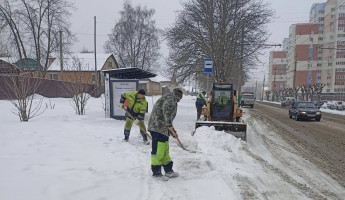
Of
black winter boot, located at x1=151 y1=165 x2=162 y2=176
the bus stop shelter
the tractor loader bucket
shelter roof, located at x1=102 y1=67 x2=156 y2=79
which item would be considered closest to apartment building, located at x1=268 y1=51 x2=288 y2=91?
shelter roof, located at x1=102 y1=67 x2=156 y2=79

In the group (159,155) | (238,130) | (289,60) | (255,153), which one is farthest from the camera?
(289,60)

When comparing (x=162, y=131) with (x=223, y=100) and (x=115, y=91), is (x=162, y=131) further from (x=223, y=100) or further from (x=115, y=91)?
(x=115, y=91)

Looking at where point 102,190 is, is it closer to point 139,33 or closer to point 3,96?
point 3,96

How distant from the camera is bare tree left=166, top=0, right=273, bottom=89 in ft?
58.0

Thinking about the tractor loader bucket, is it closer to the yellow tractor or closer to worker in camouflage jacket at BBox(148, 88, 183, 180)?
the yellow tractor

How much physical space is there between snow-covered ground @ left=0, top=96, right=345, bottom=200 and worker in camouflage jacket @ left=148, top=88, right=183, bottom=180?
24 cm

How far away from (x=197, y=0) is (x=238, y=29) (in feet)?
12.0

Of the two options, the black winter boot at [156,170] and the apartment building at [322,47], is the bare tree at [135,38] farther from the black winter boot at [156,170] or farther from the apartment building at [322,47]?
the apartment building at [322,47]

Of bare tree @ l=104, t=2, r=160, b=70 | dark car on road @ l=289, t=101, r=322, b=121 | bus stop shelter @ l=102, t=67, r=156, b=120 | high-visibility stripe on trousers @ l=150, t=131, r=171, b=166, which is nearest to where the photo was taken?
high-visibility stripe on trousers @ l=150, t=131, r=171, b=166

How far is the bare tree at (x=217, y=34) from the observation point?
17672 millimetres

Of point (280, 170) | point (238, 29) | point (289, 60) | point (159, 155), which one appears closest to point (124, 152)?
point (159, 155)

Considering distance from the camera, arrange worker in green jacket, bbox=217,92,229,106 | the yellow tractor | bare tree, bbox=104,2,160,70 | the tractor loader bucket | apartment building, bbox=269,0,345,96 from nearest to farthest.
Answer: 1. the tractor loader bucket
2. the yellow tractor
3. worker in green jacket, bbox=217,92,229,106
4. bare tree, bbox=104,2,160,70
5. apartment building, bbox=269,0,345,96

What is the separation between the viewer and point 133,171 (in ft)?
15.2

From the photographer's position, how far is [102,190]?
3.74 m
